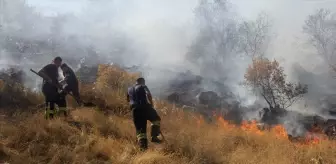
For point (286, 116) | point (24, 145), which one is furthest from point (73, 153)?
point (286, 116)

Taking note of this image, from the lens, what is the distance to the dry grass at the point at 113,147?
578cm

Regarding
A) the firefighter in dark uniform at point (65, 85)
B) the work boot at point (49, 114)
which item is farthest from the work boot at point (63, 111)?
the work boot at point (49, 114)

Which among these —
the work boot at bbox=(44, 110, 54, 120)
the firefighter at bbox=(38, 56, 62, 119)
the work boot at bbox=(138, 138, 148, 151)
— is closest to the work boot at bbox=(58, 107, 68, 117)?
the firefighter at bbox=(38, 56, 62, 119)

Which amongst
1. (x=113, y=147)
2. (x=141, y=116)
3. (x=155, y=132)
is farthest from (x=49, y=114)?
(x=155, y=132)

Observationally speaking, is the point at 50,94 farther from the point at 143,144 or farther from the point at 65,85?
the point at 143,144

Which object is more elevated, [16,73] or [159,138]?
[16,73]

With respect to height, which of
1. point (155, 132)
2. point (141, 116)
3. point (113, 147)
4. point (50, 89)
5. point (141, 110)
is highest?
point (50, 89)

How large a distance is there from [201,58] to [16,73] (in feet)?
77.1

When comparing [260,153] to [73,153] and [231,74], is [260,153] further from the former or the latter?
[231,74]

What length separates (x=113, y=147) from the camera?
6.47m

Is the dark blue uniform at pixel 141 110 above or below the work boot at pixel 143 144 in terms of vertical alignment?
above

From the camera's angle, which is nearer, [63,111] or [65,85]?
[63,111]

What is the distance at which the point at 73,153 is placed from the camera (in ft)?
19.0

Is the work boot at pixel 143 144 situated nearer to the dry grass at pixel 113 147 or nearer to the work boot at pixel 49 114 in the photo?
the dry grass at pixel 113 147
